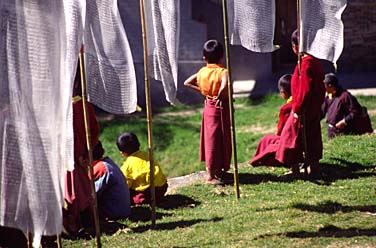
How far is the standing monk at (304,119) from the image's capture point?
9516 mm

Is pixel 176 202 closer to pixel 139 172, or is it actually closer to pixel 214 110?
pixel 139 172

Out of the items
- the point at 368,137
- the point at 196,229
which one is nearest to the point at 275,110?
the point at 368,137

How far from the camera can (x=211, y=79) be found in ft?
32.1

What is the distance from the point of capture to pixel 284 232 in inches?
313

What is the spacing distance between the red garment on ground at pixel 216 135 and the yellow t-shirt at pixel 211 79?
110 mm

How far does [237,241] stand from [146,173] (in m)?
1.93

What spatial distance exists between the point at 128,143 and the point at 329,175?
88.2 inches

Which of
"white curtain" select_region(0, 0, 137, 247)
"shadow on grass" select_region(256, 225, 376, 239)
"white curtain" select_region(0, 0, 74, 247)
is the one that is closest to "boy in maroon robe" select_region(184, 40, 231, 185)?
"shadow on grass" select_region(256, 225, 376, 239)

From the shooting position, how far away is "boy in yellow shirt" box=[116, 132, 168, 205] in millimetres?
9523

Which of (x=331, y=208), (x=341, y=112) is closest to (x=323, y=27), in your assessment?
(x=331, y=208)

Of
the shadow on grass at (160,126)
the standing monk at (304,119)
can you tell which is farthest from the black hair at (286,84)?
the shadow on grass at (160,126)

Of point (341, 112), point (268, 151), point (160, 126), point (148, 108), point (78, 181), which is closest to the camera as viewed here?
point (148, 108)

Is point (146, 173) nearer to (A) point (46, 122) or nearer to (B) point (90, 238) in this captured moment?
(B) point (90, 238)

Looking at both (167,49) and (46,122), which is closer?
(46,122)
